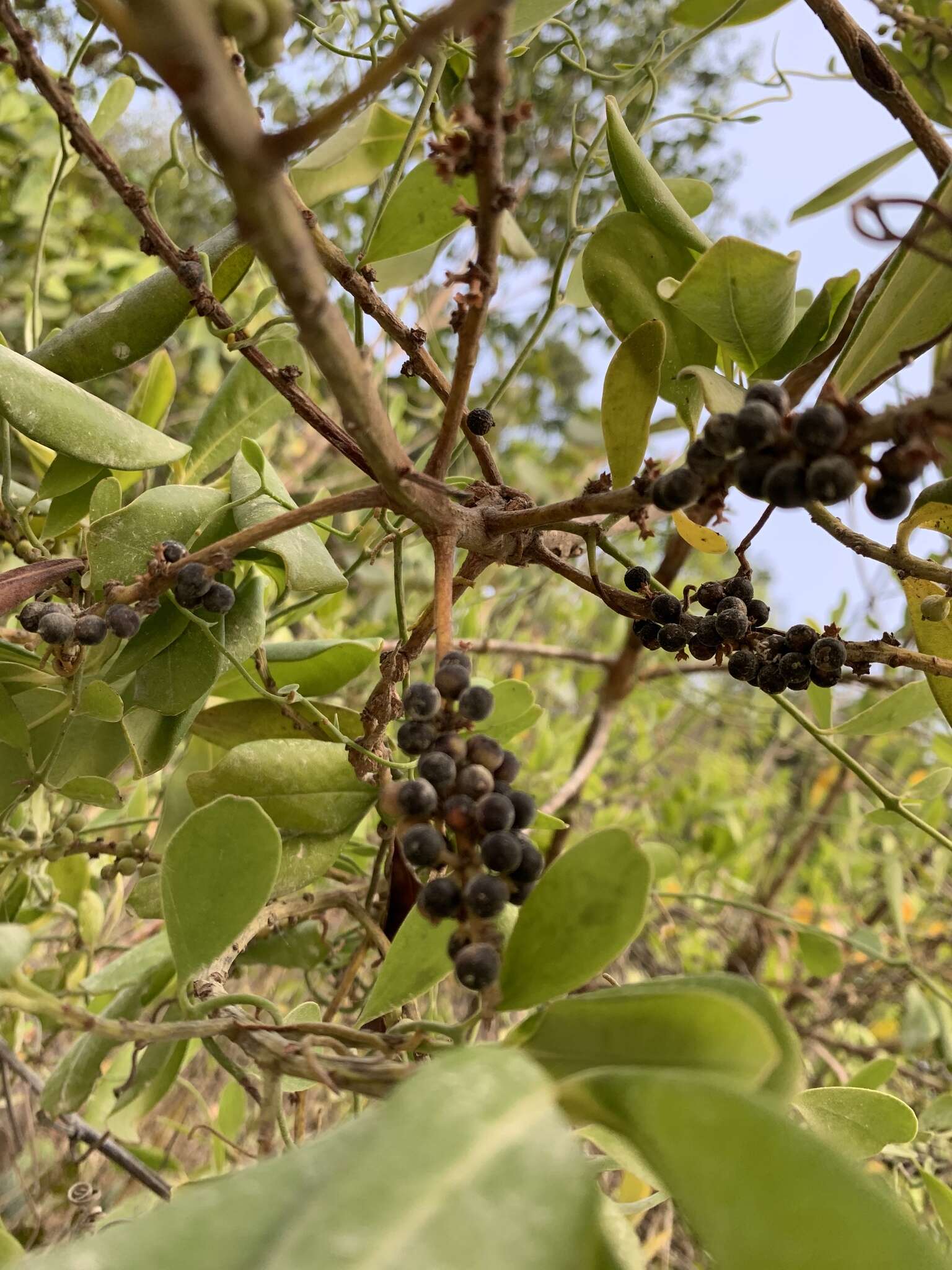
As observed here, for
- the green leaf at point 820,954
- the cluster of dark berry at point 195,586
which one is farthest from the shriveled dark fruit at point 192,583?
the green leaf at point 820,954

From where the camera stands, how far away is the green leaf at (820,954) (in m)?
1.20

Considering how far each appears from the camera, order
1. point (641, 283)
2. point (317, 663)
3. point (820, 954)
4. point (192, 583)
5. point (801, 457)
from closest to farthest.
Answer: point (801, 457) < point (192, 583) < point (641, 283) < point (317, 663) < point (820, 954)

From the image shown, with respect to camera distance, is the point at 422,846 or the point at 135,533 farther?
the point at 135,533

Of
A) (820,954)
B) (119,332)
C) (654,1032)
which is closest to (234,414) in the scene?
(119,332)

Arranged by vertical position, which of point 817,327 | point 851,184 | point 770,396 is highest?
point 851,184

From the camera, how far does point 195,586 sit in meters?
0.47

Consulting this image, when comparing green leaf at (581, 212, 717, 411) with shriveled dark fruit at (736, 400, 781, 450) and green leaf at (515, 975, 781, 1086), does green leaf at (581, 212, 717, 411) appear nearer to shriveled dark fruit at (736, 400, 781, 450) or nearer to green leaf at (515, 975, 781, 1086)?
shriveled dark fruit at (736, 400, 781, 450)

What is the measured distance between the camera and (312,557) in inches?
21.7

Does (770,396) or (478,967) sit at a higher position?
(770,396)

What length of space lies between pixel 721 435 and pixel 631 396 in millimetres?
160

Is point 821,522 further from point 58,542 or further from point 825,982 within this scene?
point 825,982

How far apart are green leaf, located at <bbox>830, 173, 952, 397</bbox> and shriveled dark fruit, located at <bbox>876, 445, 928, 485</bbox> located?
0.19 metres

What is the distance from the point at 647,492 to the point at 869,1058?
156cm

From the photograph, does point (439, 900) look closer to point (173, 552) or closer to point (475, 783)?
point (475, 783)
